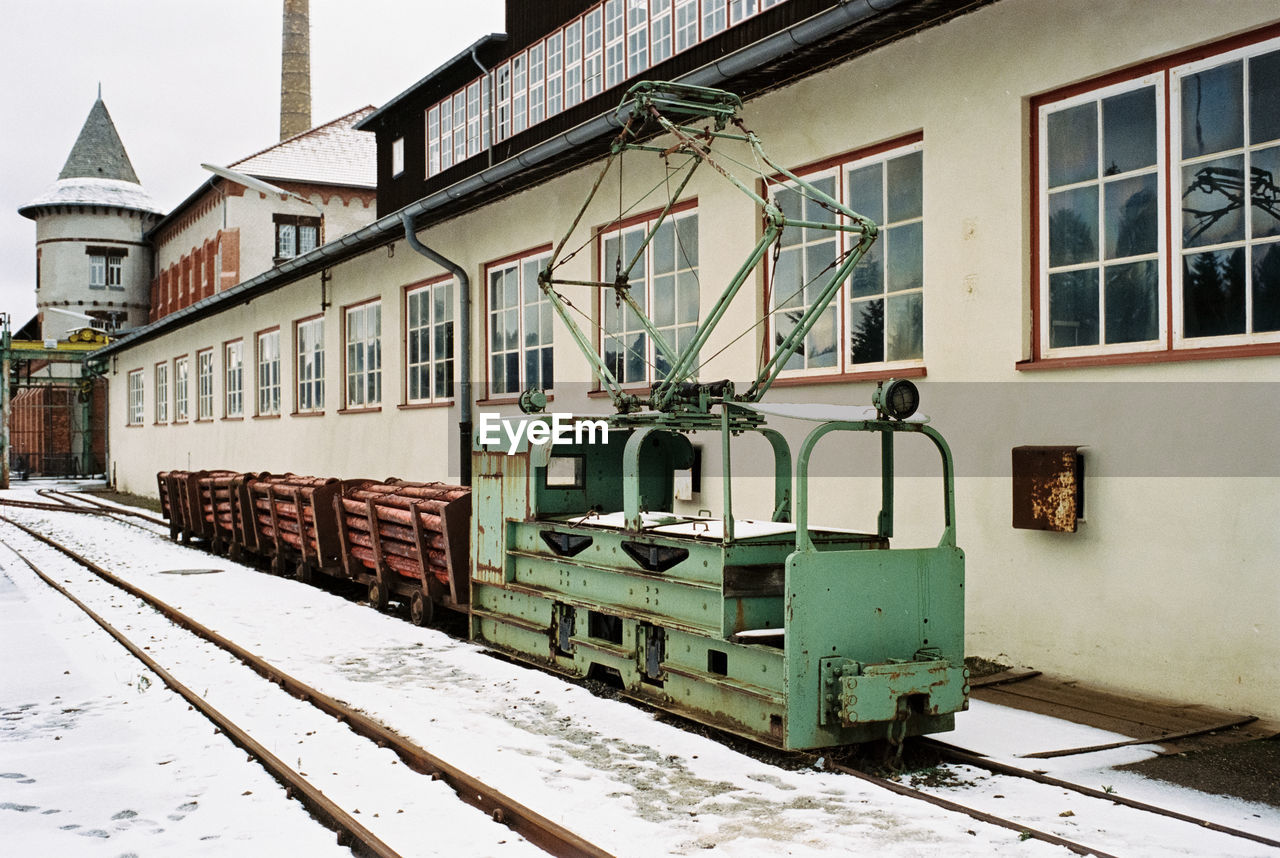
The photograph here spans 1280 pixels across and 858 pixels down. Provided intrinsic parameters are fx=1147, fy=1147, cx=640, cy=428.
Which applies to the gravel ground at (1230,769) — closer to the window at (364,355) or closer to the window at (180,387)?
the window at (364,355)

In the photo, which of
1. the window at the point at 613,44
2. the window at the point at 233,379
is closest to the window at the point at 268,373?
the window at the point at 233,379

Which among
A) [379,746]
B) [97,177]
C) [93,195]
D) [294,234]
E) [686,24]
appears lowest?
[379,746]

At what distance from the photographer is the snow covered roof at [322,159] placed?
38.4m

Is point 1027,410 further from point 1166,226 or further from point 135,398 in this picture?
point 135,398

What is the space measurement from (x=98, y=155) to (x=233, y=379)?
3416 cm

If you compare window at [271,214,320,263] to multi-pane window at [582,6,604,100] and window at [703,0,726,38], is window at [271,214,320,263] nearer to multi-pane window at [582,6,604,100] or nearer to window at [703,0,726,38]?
multi-pane window at [582,6,604,100]

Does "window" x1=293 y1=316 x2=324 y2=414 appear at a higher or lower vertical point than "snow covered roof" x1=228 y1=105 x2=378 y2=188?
lower

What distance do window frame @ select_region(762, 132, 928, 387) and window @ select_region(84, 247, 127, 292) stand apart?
4759 cm

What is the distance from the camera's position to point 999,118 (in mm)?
8133

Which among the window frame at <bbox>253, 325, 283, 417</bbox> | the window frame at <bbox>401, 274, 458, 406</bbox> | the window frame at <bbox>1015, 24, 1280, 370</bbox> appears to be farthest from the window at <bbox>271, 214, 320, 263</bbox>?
the window frame at <bbox>1015, 24, 1280, 370</bbox>

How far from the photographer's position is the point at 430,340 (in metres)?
17.1

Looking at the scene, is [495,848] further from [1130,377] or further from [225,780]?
[1130,377]
